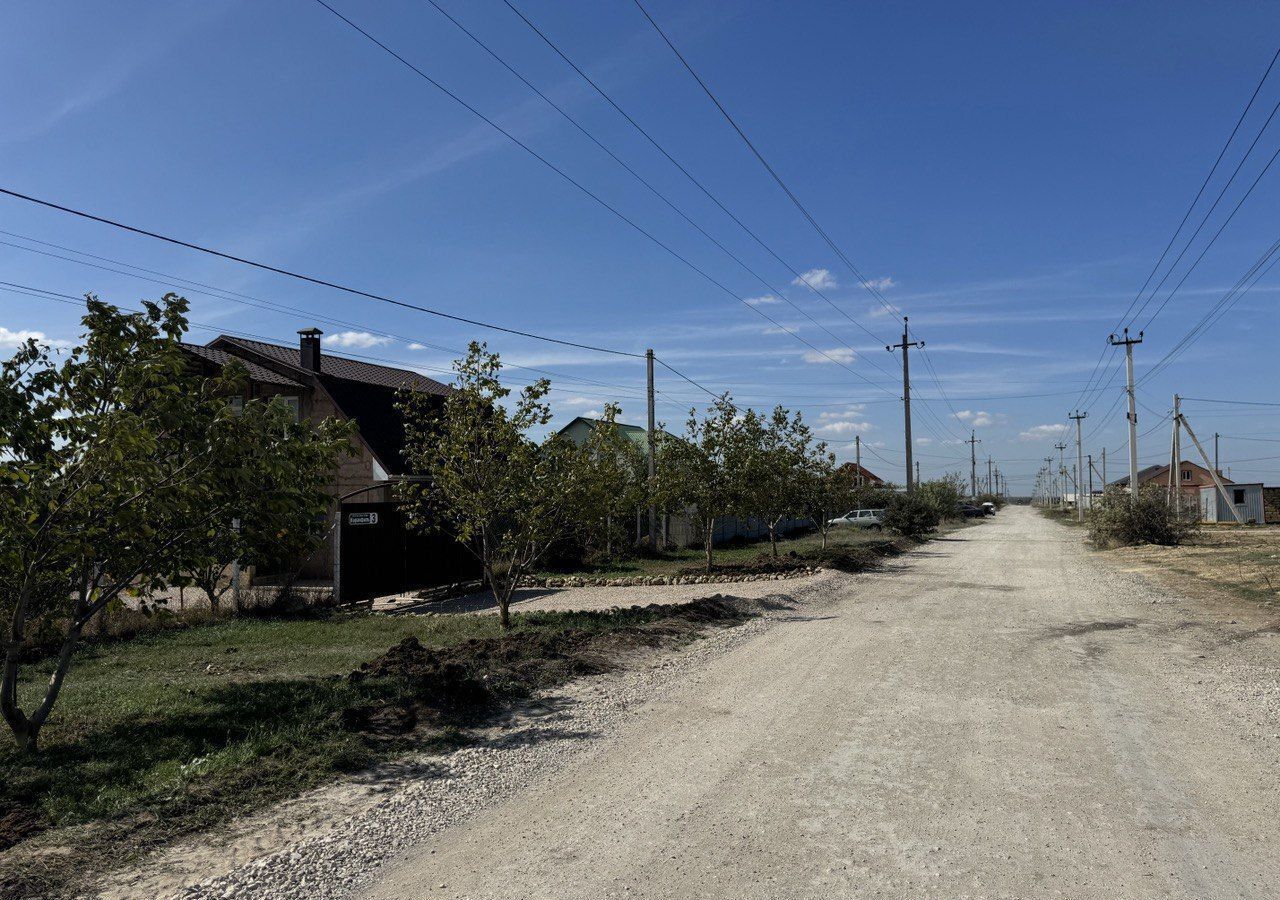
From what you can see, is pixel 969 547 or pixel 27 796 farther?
pixel 969 547

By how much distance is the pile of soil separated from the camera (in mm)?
7262

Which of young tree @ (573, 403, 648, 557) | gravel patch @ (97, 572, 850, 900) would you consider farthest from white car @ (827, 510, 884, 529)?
gravel patch @ (97, 572, 850, 900)

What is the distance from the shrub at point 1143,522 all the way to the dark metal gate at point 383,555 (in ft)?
85.7

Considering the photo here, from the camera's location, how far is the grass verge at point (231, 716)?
4.87 meters

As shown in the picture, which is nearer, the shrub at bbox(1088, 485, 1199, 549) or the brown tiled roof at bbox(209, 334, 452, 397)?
the brown tiled roof at bbox(209, 334, 452, 397)

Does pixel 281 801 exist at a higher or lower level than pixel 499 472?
lower

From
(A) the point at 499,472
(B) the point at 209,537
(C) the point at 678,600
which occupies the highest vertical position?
(A) the point at 499,472

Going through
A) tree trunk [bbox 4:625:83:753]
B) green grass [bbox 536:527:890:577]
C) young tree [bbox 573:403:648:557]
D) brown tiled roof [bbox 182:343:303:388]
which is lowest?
green grass [bbox 536:527:890:577]

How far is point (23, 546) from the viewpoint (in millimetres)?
5863

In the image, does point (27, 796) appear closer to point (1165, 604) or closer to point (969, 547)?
point (1165, 604)

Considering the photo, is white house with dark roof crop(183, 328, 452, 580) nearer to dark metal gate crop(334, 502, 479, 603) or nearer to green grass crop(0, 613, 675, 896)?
dark metal gate crop(334, 502, 479, 603)

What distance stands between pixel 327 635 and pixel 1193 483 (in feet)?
310

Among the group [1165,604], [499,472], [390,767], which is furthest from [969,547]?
[390,767]

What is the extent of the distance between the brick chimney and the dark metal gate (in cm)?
800
